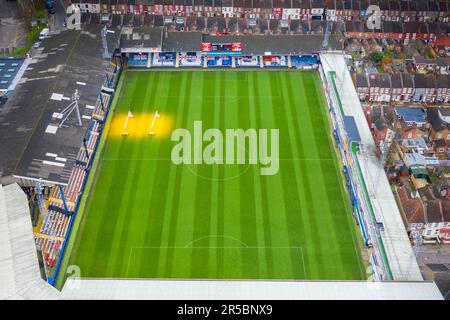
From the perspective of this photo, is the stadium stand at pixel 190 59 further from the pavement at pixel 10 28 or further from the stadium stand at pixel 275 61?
the pavement at pixel 10 28

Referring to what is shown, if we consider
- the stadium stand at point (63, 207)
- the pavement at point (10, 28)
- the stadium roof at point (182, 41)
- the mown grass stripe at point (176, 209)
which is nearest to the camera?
the mown grass stripe at point (176, 209)

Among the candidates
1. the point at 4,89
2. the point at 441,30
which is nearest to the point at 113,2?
the point at 4,89

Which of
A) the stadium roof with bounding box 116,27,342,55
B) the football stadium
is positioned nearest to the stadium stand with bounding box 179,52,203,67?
the football stadium

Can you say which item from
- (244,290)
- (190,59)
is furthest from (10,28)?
(244,290)

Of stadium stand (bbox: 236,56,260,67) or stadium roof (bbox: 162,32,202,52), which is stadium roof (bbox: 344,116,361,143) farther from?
stadium roof (bbox: 162,32,202,52)

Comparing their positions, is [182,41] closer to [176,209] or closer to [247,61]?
[247,61]

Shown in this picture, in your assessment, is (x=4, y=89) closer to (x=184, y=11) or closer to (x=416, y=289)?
(x=184, y=11)

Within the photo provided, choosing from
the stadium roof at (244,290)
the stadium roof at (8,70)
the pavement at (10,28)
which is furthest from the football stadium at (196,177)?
the pavement at (10,28)
